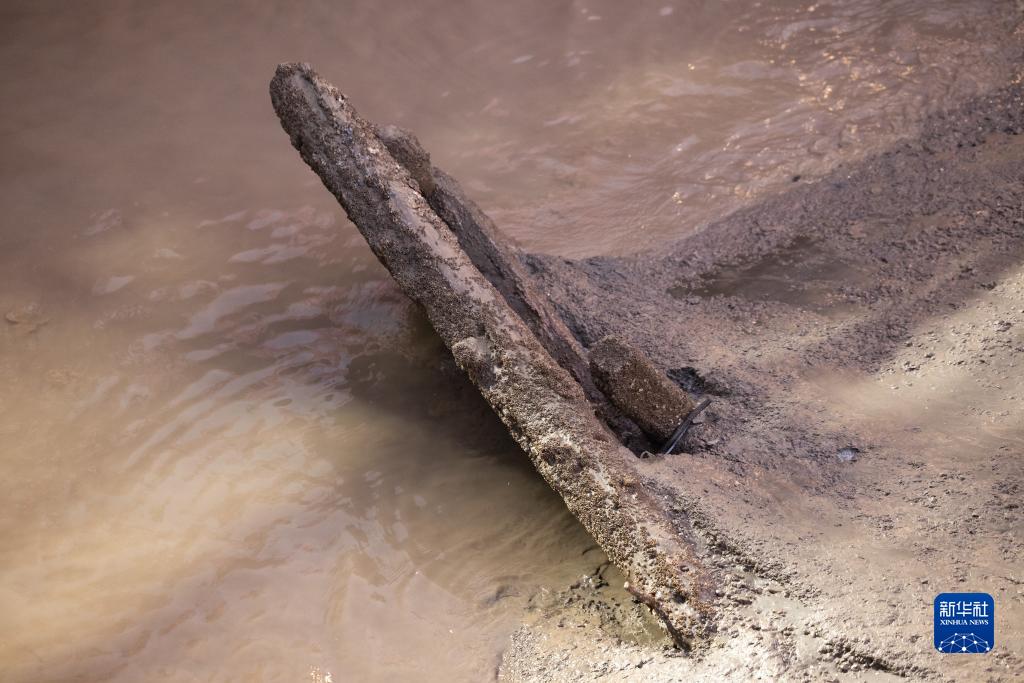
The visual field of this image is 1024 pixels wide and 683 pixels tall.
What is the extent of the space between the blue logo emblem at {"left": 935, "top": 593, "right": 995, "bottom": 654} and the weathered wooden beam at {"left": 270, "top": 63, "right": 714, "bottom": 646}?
1.89 feet

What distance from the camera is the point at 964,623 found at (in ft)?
6.82

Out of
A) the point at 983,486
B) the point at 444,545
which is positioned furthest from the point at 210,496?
the point at 983,486

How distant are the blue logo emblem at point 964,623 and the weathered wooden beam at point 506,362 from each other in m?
0.58

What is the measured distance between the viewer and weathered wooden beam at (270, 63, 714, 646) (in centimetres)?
236

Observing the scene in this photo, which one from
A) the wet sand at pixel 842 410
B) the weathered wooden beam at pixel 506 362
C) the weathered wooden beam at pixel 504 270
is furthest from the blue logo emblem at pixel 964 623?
the weathered wooden beam at pixel 504 270

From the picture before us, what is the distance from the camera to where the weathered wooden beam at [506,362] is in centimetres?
236

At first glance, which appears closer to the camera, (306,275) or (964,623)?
(964,623)

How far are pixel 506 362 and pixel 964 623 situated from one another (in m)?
1.46

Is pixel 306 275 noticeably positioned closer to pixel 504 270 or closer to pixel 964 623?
pixel 504 270

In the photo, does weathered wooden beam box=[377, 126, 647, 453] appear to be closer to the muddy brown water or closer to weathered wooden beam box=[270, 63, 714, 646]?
weathered wooden beam box=[270, 63, 714, 646]

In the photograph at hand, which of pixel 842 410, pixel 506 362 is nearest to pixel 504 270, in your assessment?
pixel 506 362

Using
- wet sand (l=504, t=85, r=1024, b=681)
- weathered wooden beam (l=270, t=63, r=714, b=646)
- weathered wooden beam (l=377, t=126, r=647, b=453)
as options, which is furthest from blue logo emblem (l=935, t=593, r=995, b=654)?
weathered wooden beam (l=377, t=126, r=647, b=453)

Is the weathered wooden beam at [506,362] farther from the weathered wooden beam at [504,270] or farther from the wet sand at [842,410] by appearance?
the weathered wooden beam at [504,270]

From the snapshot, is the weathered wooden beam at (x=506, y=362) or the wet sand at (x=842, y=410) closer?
the wet sand at (x=842, y=410)
